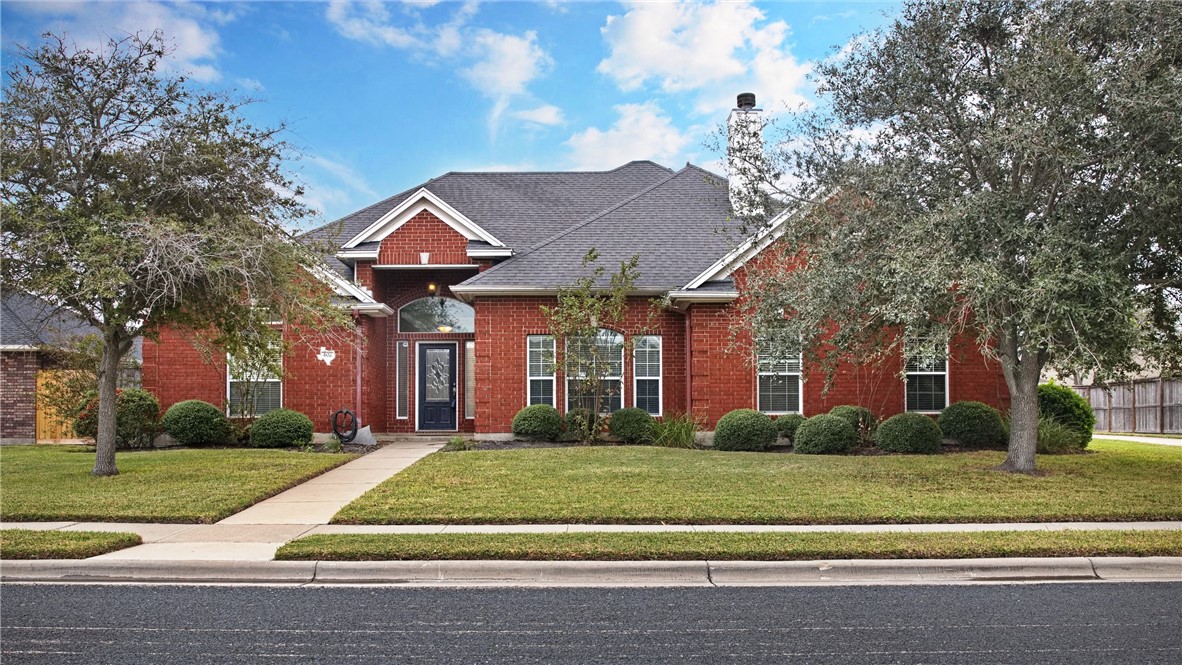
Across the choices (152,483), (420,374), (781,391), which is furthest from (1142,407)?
(152,483)

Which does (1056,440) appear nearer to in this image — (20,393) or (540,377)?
(540,377)

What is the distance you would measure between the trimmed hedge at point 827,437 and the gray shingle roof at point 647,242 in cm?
414

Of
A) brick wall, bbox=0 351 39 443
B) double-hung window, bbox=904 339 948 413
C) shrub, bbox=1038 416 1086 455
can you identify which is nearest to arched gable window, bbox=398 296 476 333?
brick wall, bbox=0 351 39 443

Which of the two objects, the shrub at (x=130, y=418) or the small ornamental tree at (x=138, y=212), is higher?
the small ornamental tree at (x=138, y=212)

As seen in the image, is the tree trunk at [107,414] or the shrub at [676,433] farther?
the shrub at [676,433]

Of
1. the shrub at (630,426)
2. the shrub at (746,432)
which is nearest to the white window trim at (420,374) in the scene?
the shrub at (630,426)

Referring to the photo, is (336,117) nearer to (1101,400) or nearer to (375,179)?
(375,179)

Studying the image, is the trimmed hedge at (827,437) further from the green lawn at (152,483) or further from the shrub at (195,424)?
the shrub at (195,424)

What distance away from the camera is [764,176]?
14234 millimetres

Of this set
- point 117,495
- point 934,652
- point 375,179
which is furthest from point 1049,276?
point 375,179

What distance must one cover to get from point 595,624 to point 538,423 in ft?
41.1

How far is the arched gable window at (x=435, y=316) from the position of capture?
2219 cm

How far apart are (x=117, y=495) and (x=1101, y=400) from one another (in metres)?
29.3

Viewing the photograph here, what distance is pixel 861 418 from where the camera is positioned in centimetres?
1806
